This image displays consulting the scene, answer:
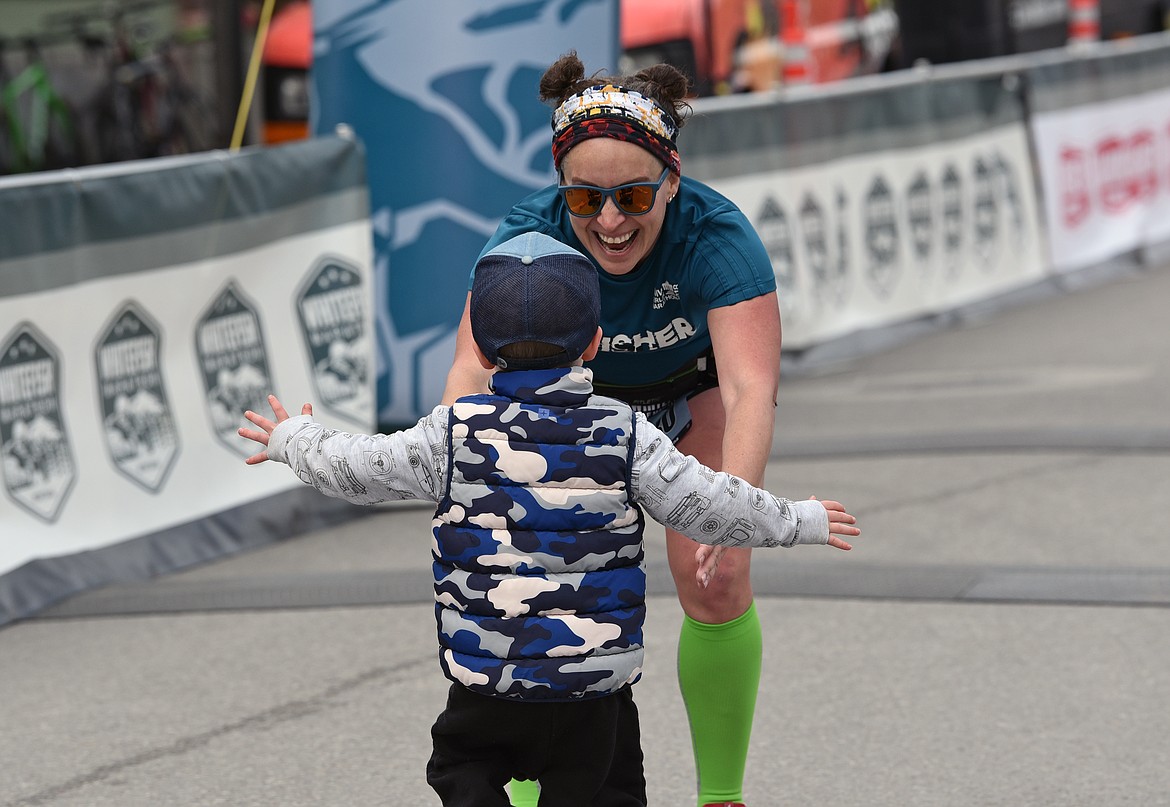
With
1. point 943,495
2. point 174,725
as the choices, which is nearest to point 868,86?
point 943,495

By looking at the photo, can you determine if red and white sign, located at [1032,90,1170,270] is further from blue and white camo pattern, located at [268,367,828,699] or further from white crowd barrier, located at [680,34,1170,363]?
blue and white camo pattern, located at [268,367,828,699]

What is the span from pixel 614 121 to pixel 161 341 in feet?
12.4

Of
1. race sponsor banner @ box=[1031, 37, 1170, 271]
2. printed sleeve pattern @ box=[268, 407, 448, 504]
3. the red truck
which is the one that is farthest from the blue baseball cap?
the red truck

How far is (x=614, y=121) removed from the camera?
11.3 feet

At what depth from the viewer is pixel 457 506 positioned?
302cm

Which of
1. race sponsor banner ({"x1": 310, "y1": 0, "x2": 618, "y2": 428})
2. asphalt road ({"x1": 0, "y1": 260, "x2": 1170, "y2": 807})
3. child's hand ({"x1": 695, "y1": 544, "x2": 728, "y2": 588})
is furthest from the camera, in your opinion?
race sponsor banner ({"x1": 310, "y1": 0, "x2": 618, "y2": 428})

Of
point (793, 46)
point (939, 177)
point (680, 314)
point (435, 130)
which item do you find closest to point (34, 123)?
point (793, 46)

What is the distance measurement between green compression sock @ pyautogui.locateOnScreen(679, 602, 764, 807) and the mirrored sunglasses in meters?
0.97

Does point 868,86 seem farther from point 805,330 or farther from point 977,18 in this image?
point 977,18

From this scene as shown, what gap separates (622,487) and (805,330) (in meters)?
7.95

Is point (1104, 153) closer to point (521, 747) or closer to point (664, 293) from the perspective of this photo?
point (664, 293)

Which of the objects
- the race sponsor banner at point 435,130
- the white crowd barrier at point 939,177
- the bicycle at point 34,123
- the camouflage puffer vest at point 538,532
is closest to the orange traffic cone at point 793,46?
the white crowd barrier at point 939,177

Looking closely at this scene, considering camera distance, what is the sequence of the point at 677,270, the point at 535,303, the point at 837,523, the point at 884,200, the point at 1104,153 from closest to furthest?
1. the point at 535,303
2. the point at 837,523
3. the point at 677,270
4. the point at 884,200
5. the point at 1104,153

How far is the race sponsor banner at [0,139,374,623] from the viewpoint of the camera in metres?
Result: 6.26
